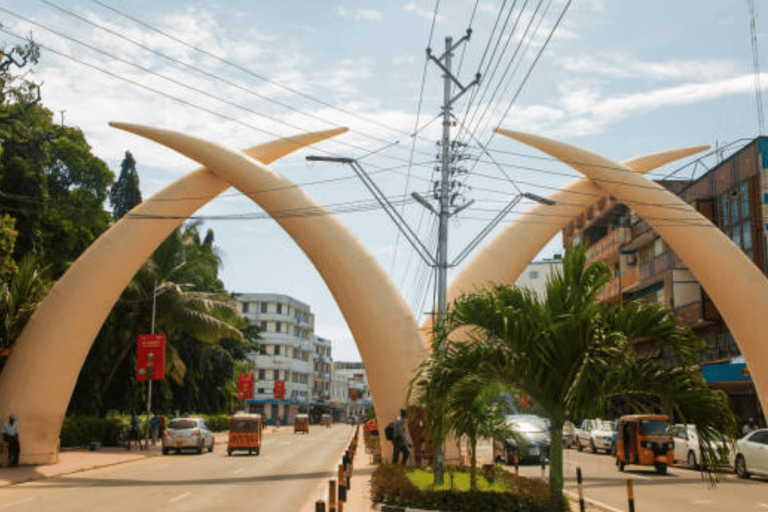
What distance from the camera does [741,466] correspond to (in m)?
25.8

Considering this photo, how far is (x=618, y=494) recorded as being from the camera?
20.2 meters

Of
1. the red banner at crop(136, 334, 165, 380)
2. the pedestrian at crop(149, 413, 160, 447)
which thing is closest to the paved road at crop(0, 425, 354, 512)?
the red banner at crop(136, 334, 165, 380)

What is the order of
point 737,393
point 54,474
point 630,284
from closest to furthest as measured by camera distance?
point 54,474 → point 737,393 → point 630,284

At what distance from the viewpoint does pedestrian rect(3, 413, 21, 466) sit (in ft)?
82.0

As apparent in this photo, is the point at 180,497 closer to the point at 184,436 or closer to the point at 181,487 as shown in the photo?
the point at 181,487

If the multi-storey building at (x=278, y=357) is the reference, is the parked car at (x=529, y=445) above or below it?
below

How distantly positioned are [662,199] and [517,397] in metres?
19.3

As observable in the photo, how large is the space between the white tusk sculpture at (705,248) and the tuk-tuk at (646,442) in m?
3.94

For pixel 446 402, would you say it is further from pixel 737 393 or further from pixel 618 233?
pixel 618 233

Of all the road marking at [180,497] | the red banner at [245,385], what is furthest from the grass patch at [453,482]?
the red banner at [245,385]

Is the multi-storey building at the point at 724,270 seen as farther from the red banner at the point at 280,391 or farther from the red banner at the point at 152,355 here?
the red banner at the point at 280,391

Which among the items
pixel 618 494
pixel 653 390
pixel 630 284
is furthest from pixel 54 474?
pixel 630 284

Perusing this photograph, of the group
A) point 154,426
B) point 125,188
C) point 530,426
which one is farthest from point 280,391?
point 530,426

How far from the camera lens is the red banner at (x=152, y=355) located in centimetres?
3612
